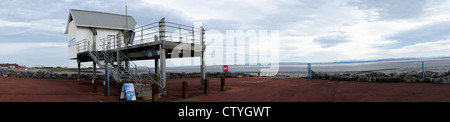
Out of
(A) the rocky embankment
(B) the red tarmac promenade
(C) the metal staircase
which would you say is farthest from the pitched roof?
(A) the rocky embankment

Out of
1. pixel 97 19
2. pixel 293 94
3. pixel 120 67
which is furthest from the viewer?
pixel 97 19

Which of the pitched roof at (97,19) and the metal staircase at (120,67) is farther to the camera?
the pitched roof at (97,19)

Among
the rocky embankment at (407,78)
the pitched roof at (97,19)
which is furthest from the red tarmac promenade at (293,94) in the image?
the pitched roof at (97,19)

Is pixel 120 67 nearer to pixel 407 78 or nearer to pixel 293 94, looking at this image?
pixel 293 94

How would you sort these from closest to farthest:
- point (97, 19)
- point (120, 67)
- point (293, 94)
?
point (293, 94) < point (120, 67) < point (97, 19)

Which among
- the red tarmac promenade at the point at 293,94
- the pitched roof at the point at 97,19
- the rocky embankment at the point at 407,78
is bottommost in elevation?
the red tarmac promenade at the point at 293,94

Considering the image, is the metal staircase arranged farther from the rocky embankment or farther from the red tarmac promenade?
the rocky embankment

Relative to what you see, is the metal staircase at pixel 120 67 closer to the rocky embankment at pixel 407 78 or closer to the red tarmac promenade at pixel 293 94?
the red tarmac promenade at pixel 293 94

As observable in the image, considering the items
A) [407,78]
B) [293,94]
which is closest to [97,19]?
[293,94]

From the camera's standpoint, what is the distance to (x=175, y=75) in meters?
32.3

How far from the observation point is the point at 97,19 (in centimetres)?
2227

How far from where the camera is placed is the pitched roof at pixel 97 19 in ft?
70.7

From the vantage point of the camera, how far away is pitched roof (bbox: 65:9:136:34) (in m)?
21.5
